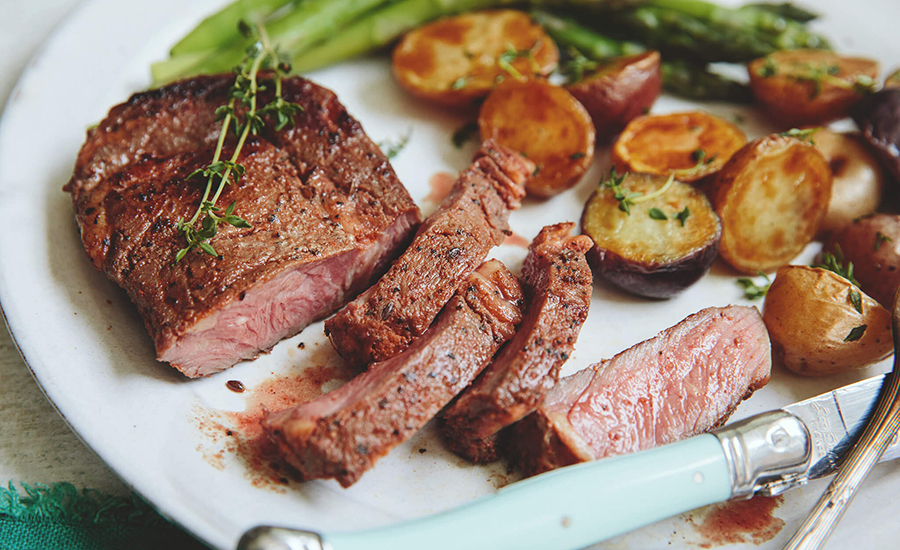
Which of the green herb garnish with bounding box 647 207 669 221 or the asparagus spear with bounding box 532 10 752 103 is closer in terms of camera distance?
the green herb garnish with bounding box 647 207 669 221

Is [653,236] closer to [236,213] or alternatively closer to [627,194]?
[627,194]

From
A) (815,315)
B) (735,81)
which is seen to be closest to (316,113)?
(815,315)

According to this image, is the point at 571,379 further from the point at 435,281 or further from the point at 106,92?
the point at 106,92

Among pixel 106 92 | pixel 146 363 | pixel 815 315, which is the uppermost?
pixel 106 92

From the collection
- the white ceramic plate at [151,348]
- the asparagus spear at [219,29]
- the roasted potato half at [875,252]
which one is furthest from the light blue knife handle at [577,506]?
the asparagus spear at [219,29]

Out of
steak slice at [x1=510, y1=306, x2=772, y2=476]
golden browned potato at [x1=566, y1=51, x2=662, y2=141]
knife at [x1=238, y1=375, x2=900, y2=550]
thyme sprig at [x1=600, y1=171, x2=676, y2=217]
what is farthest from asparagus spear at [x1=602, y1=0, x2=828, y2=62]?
knife at [x1=238, y1=375, x2=900, y2=550]

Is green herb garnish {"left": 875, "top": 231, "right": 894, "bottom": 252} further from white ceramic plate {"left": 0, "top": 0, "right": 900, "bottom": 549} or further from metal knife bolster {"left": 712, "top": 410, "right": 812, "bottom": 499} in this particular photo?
metal knife bolster {"left": 712, "top": 410, "right": 812, "bottom": 499}
